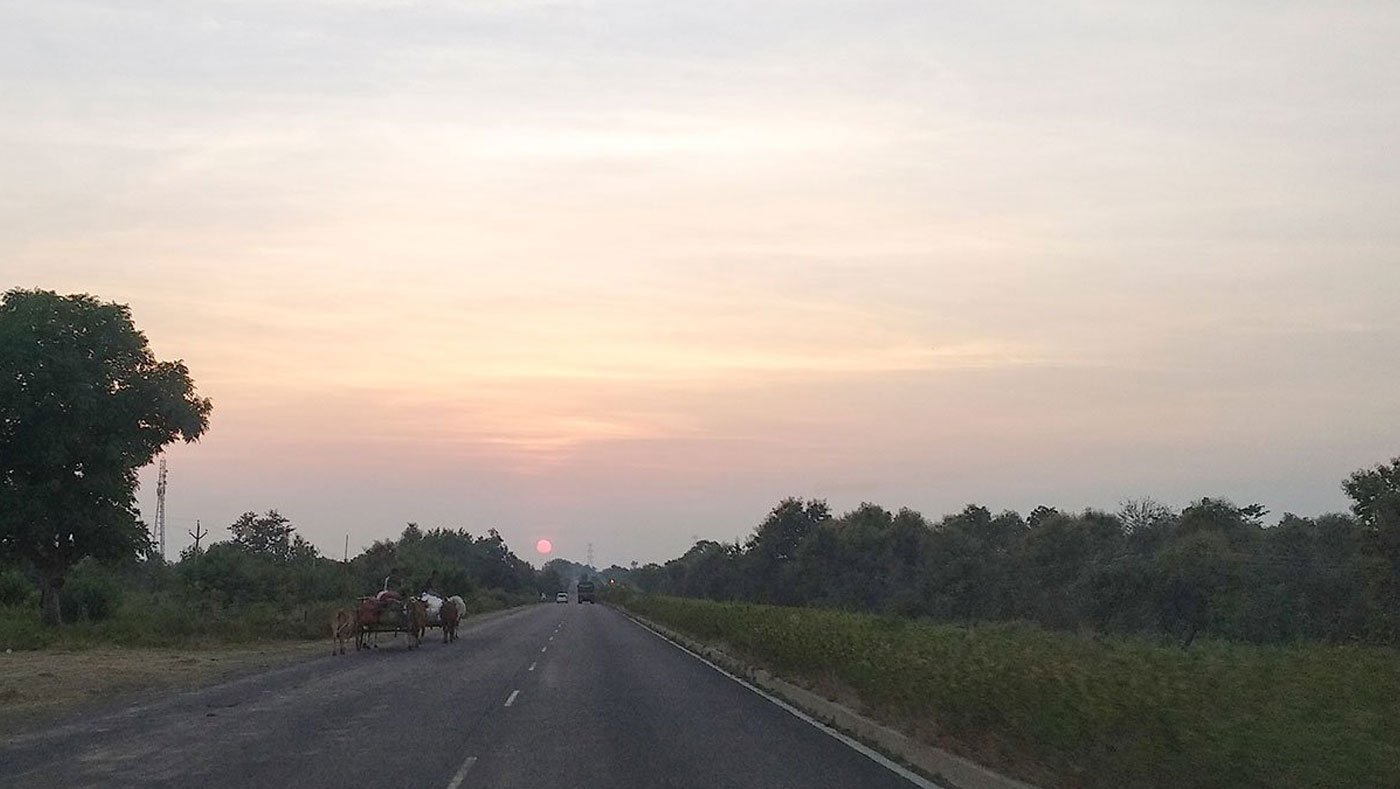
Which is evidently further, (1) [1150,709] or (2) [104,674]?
(2) [104,674]

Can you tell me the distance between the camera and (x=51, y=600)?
45750 millimetres

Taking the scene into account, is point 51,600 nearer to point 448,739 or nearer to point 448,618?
point 448,618

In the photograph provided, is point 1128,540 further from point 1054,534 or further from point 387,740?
point 387,740

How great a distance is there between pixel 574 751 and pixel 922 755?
4.32 m

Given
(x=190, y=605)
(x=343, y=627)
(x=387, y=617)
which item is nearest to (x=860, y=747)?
(x=387, y=617)

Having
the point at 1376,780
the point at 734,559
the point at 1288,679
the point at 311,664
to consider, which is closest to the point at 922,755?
the point at 1288,679

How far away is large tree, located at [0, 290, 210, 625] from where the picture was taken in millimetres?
43500

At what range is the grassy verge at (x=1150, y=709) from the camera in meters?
9.05

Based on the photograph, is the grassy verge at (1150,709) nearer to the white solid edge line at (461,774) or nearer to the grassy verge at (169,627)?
the white solid edge line at (461,774)

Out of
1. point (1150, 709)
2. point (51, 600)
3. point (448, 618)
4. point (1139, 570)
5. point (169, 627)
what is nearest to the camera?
point (1150, 709)

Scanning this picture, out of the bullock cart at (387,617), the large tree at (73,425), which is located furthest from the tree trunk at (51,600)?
the bullock cart at (387,617)

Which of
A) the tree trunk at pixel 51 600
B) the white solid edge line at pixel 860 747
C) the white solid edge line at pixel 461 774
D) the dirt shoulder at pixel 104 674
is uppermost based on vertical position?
the tree trunk at pixel 51 600

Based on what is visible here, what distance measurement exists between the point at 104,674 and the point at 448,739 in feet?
53.2

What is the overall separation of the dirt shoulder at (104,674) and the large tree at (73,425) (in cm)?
656
